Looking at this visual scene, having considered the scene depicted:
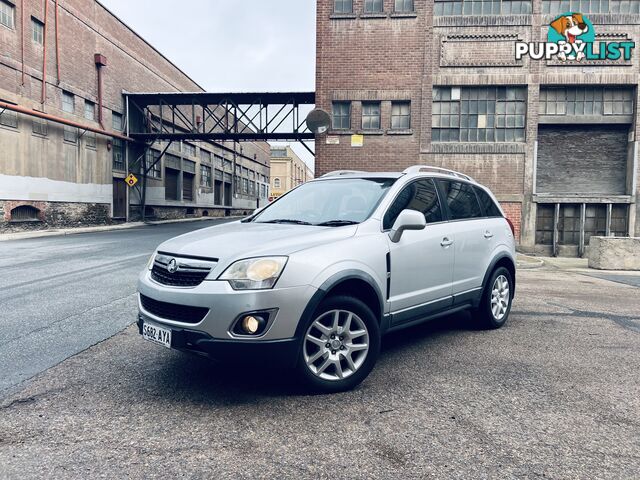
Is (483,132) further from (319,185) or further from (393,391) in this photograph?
(393,391)

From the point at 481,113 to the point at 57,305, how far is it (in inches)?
627

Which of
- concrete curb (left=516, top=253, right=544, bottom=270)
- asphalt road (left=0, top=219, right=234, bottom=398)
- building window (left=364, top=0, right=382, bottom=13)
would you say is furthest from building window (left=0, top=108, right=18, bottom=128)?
concrete curb (left=516, top=253, right=544, bottom=270)

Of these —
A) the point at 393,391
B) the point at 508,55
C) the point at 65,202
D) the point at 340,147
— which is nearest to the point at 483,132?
the point at 508,55

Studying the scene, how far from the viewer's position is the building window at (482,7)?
1758 centimetres

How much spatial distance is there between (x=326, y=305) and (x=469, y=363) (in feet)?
5.41

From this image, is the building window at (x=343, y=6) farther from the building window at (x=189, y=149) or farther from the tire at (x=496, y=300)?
the building window at (x=189, y=149)

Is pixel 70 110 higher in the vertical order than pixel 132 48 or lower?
lower

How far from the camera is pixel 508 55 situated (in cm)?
1766

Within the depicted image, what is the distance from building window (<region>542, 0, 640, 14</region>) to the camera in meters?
17.4

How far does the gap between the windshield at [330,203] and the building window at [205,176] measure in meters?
39.9

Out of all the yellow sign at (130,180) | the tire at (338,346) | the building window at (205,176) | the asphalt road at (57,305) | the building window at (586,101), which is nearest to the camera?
the tire at (338,346)

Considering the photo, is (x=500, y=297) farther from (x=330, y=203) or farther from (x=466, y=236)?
(x=330, y=203)

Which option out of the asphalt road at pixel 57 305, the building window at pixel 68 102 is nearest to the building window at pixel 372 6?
the asphalt road at pixel 57 305

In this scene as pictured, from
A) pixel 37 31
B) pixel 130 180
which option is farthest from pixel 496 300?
pixel 130 180
